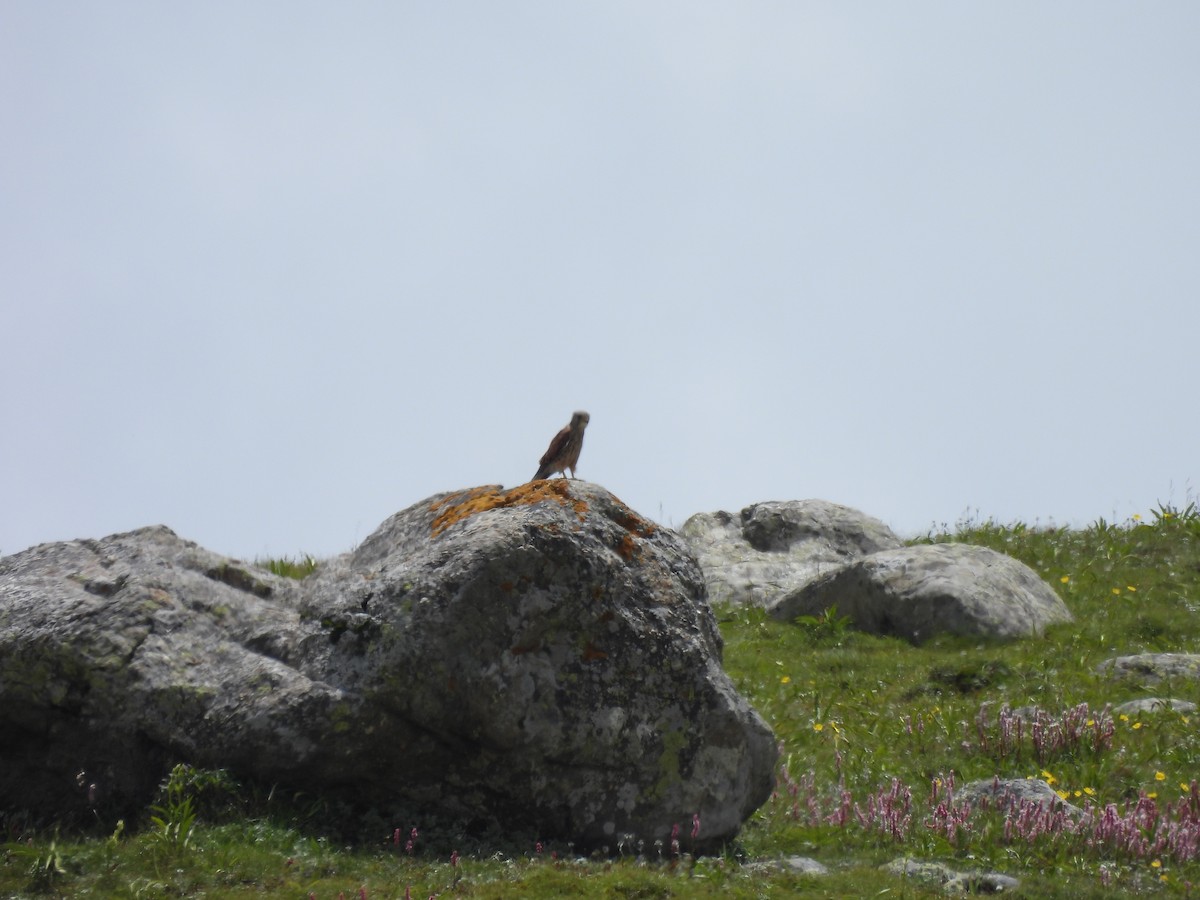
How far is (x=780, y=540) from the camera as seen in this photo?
76.6ft

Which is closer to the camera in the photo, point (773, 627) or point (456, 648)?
point (456, 648)

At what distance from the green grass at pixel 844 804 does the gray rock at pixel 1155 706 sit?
0.27 meters

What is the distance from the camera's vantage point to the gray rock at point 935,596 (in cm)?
1745

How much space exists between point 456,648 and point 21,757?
13.2ft

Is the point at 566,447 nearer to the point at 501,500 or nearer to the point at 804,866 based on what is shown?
the point at 501,500

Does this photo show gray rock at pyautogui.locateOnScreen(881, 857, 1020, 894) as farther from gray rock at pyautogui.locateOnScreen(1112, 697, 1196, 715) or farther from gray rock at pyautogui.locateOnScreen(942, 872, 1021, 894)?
gray rock at pyautogui.locateOnScreen(1112, 697, 1196, 715)

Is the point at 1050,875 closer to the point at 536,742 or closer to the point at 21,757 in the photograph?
the point at 536,742

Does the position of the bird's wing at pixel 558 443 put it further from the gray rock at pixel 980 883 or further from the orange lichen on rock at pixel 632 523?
the gray rock at pixel 980 883

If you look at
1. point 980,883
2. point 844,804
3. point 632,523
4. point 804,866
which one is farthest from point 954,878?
point 632,523

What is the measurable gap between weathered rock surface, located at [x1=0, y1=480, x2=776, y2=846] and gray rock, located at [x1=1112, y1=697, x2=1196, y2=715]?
5495mm

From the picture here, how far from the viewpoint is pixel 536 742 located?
9547 mm

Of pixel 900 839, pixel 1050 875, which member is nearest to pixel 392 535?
pixel 900 839

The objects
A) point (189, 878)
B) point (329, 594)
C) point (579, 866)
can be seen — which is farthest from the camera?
point (329, 594)

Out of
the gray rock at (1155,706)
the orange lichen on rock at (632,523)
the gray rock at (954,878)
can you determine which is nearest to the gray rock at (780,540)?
the gray rock at (1155,706)
